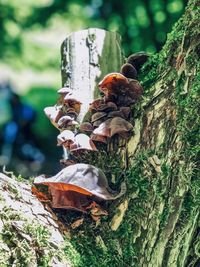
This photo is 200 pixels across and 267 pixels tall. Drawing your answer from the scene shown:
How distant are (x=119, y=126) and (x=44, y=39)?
186 inches

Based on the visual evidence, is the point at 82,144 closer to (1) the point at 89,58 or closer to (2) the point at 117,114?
(2) the point at 117,114

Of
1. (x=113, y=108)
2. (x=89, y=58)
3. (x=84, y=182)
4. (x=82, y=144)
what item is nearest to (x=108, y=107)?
(x=113, y=108)

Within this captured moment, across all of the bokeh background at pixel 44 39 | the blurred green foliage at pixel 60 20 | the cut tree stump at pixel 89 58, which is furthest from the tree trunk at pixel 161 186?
the blurred green foliage at pixel 60 20

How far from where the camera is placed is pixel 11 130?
5.97 meters

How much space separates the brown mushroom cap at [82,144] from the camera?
1688mm

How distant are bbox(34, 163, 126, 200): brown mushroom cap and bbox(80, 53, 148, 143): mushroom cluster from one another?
0.10 meters

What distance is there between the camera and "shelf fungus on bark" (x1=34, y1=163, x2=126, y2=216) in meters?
1.59

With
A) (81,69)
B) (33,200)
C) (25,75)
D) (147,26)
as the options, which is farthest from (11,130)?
(33,200)

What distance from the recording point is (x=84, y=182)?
5.22 ft

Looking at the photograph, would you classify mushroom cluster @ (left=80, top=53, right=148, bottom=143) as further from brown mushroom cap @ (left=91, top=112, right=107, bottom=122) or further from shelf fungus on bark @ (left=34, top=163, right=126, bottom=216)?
shelf fungus on bark @ (left=34, top=163, right=126, bottom=216)

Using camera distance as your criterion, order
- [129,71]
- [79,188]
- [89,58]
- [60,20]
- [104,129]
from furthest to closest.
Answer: [60,20]
[89,58]
[129,71]
[104,129]
[79,188]

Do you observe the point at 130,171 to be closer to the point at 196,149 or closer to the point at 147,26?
the point at 196,149

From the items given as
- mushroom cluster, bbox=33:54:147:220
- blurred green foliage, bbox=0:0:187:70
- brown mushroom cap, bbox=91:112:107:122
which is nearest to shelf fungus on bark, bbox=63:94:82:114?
mushroom cluster, bbox=33:54:147:220

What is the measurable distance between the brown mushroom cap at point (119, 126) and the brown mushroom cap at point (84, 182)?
106mm
